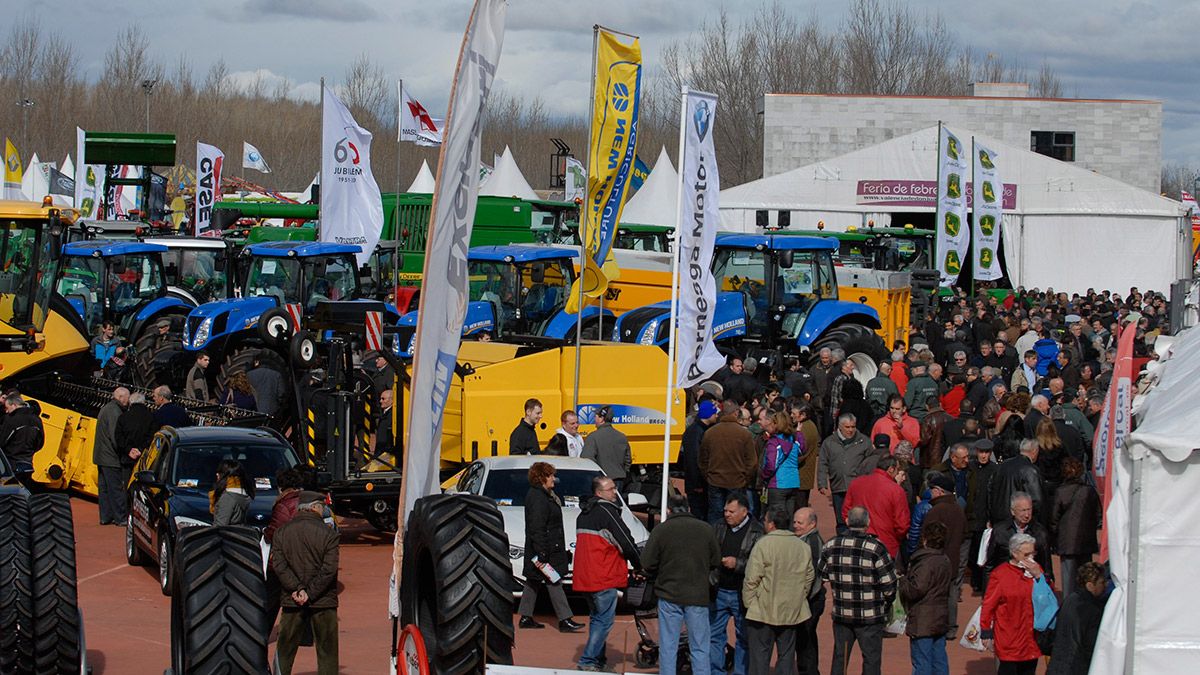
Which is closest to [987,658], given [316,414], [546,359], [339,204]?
[546,359]

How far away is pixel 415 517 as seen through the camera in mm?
7211

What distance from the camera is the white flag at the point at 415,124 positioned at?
29500 millimetres

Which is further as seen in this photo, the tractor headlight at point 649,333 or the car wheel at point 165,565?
the tractor headlight at point 649,333

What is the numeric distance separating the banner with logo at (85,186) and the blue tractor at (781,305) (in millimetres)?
16199

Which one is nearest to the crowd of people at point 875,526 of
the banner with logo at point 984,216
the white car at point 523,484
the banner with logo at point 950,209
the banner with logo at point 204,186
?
the white car at point 523,484

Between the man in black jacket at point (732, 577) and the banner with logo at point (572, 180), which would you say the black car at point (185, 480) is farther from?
the banner with logo at point (572, 180)

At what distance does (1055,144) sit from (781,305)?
30746 millimetres

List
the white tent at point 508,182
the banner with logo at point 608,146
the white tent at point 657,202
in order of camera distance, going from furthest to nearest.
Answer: the white tent at point 508,182
the white tent at point 657,202
the banner with logo at point 608,146

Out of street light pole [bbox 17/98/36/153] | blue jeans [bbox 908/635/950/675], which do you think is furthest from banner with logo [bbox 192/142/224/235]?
street light pole [bbox 17/98/36/153]

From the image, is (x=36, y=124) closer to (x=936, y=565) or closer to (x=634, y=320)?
(x=634, y=320)

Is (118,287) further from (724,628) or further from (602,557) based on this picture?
(724,628)

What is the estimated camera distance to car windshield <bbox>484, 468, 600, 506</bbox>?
1285cm

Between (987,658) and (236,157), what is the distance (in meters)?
79.5

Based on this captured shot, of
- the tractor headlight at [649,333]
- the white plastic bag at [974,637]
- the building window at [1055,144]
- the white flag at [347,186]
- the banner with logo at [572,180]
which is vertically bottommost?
the white plastic bag at [974,637]
